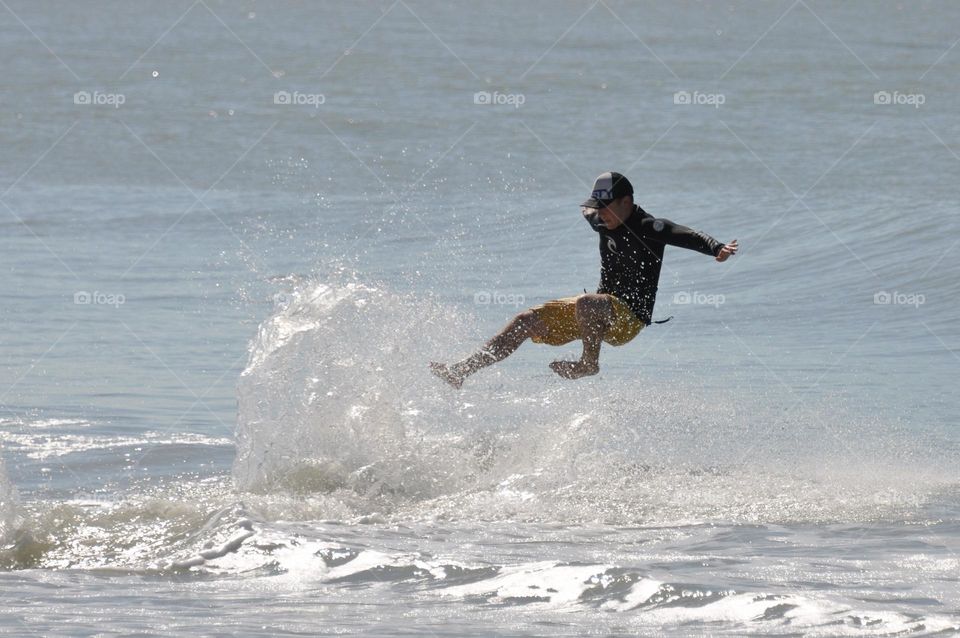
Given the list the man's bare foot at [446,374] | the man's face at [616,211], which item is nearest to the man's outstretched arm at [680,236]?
the man's face at [616,211]

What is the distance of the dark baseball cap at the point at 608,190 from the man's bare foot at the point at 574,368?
956 millimetres

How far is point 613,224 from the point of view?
9516 mm

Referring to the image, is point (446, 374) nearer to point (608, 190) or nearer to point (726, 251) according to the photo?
point (608, 190)

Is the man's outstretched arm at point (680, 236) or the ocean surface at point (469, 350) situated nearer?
the ocean surface at point (469, 350)

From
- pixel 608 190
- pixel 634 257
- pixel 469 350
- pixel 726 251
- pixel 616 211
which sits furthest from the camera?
pixel 469 350

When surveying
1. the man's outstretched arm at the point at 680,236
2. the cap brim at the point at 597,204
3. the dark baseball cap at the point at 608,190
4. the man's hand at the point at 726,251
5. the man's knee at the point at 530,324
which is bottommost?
the man's knee at the point at 530,324

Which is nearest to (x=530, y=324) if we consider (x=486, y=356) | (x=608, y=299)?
(x=486, y=356)

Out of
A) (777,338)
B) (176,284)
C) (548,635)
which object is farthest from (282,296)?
(176,284)

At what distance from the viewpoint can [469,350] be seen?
416 inches

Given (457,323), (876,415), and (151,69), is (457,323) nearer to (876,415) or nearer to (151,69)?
(876,415)

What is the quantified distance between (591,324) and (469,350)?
1.35m

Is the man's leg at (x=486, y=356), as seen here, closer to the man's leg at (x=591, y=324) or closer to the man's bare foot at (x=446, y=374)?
the man's bare foot at (x=446, y=374)

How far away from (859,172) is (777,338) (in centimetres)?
982

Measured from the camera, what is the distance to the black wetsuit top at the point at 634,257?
9523 millimetres
